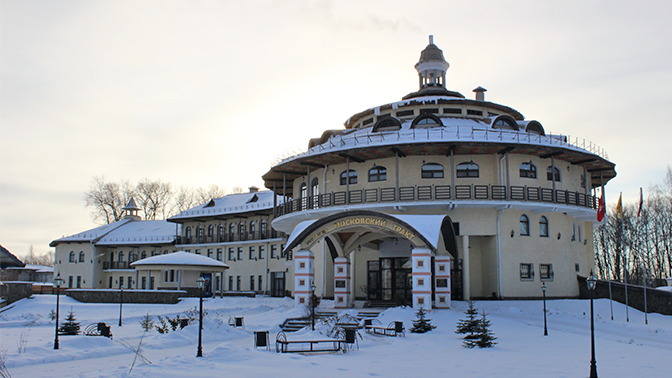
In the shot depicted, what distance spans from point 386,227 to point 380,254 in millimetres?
8024

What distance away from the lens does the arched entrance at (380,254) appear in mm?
24297

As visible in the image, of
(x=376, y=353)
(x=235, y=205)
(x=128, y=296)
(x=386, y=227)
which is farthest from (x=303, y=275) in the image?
(x=235, y=205)

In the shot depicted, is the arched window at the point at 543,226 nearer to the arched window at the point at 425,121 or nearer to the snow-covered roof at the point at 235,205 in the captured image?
the arched window at the point at 425,121

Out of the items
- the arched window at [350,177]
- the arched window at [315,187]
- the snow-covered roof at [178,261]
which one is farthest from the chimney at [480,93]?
the snow-covered roof at [178,261]

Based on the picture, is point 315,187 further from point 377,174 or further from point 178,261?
point 178,261

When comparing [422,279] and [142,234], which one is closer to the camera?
[422,279]

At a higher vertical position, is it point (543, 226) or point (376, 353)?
point (543, 226)

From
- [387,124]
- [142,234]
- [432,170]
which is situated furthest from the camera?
[142,234]

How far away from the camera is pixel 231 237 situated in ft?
180

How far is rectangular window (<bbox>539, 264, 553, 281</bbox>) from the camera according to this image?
3115 cm

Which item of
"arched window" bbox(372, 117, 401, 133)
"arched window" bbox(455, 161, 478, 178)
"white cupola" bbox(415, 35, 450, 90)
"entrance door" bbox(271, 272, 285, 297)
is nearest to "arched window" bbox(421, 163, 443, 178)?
"arched window" bbox(455, 161, 478, 178)

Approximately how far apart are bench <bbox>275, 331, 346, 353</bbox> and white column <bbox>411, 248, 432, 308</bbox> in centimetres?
825

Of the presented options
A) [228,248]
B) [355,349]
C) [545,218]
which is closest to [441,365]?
[355,349]

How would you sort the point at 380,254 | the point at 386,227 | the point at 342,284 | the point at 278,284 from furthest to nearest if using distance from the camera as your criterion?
the point at 278,284 < the point at 380,254 < the point at 342,284 < the point at 386,227
